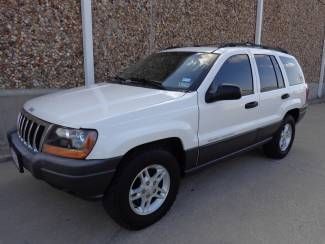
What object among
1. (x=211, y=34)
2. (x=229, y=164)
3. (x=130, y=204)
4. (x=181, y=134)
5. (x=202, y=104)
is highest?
(x=211, y=34)

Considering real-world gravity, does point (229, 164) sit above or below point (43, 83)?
below

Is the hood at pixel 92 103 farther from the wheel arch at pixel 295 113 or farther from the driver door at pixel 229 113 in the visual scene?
the wheel arch at pixel 295 113

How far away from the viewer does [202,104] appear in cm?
346

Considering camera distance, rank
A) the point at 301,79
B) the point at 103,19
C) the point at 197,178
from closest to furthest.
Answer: the point at 197,178 < the point at 301,79 < the point at 103,19

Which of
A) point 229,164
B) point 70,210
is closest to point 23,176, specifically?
point 70,210

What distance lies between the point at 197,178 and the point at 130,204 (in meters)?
1.61

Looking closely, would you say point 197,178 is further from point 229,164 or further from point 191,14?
point 191,14

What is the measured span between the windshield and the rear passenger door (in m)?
1.01

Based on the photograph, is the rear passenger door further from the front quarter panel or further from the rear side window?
the front quarter panel

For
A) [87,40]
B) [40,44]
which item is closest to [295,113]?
[87,40]

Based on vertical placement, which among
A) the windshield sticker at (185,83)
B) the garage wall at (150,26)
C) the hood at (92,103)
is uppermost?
the garage wall at (150,26)

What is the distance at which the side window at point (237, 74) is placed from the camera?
3.76 meters

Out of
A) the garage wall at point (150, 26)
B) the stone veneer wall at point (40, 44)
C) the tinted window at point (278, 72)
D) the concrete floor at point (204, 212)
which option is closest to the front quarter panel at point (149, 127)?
the concrete floor at point (204, 212)

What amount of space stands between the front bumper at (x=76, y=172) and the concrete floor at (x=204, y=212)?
1.99 ft
